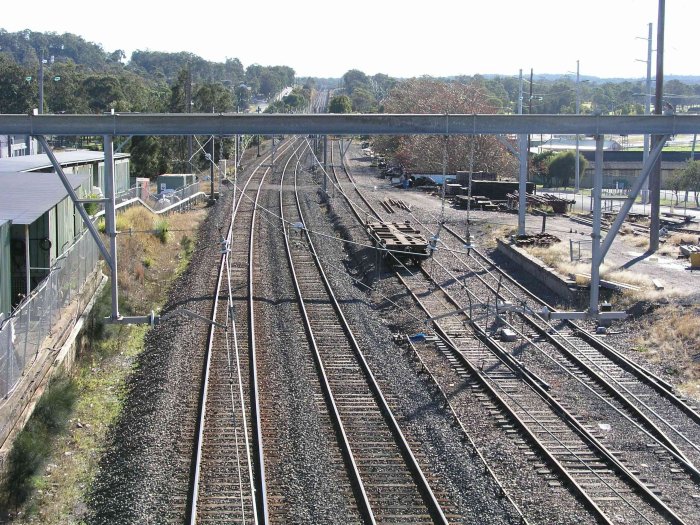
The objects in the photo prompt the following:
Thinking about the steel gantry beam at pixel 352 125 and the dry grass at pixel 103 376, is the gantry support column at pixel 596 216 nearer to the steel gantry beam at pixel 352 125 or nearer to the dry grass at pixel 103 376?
the steel gantry beam at pixel 352 125

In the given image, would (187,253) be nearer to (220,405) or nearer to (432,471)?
(220,405)

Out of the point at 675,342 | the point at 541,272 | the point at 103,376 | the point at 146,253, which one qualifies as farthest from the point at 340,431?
the point at 146,253

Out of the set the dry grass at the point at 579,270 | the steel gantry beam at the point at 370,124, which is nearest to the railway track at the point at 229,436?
the steel gantry beam at the point at 370,124

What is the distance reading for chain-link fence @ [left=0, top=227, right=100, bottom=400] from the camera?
10.2 metres

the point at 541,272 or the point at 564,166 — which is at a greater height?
the point at 564,166

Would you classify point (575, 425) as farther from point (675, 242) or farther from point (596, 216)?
point (675, 242)

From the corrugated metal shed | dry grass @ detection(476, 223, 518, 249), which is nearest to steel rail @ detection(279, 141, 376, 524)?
the corrugated metal shed

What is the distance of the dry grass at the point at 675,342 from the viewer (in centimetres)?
1427

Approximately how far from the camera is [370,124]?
34.3 feet

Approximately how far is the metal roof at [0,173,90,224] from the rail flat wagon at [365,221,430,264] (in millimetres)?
7728

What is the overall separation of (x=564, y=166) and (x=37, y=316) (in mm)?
44346

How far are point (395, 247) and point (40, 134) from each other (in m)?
13.2

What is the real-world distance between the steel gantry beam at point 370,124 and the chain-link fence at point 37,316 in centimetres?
257

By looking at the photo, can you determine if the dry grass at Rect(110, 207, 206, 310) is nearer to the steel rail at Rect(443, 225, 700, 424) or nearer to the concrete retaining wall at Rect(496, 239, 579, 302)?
the steel rail at Rect(443, 225, 700, 424)
